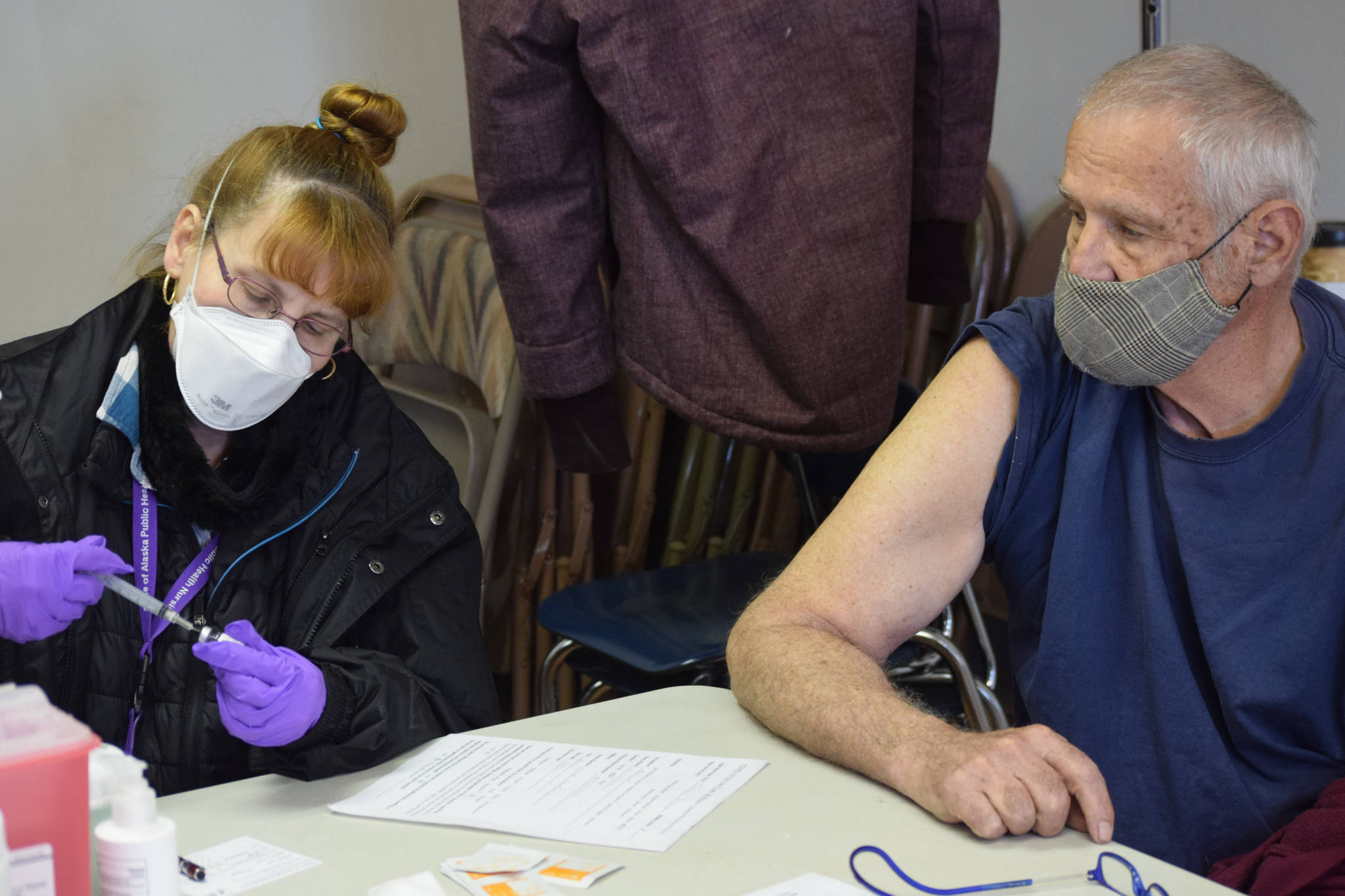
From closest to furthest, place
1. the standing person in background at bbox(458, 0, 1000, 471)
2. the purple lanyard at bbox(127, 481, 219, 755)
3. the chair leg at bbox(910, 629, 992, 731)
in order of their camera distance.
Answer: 1. the purple lanyard at bbox(127, 481, 219, 755)
2. the standing person in background at bbox(458, 0, 1000, 471)
3. the chair leg at bbox(910, 629, 992, 731)

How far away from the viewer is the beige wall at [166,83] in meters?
2.34

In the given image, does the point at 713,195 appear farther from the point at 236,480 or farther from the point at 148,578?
the point at 148,578

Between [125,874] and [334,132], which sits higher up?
[334,132]

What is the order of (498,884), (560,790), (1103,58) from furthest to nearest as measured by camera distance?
(1103,58), (560,790), (498,884)

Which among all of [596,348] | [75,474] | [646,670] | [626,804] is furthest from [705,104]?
[626,804]

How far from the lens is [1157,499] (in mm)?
1426

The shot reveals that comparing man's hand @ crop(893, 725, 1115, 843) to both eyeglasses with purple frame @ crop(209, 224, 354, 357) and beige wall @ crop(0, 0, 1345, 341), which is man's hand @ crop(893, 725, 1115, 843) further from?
beige wall @ crop(0, 0, 1345, 341)

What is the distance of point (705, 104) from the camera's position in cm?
188

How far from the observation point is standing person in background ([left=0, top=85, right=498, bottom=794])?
1.41 metres

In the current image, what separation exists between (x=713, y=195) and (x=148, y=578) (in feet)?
3.20

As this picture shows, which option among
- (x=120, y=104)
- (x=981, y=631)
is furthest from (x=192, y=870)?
(x=120, y=104)

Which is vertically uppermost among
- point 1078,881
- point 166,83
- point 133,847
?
point 166,83

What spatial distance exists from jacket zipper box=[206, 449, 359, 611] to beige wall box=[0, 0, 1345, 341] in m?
1.12

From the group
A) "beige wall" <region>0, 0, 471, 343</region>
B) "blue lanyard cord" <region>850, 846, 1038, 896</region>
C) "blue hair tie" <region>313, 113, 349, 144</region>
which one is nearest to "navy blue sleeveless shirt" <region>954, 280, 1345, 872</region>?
"blue lanyard cord" <region>850, 846, 1038, 896</region>
